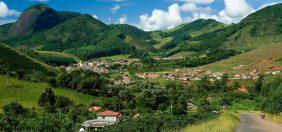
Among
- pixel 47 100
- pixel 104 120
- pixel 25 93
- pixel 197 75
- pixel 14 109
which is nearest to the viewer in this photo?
pixel 104 120

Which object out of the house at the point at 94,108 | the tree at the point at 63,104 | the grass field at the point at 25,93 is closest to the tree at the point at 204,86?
the grass field at the point at 25,93

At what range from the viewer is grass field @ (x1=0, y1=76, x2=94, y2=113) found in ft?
303

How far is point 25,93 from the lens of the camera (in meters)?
98.4

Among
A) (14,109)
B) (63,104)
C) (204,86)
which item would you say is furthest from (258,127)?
(204,86)

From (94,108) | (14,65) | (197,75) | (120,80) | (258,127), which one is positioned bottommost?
(94,108)

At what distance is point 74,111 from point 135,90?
51.1 meters

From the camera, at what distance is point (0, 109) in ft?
274

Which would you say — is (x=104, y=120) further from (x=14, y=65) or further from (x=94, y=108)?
(x=14, y=65)

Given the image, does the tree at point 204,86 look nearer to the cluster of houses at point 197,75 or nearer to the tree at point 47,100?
the cluster of houses at point 197,75

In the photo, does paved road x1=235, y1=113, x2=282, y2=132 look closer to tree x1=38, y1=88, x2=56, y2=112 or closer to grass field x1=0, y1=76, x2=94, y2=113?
tree x1=38, y1=88, x2=56, y2=112

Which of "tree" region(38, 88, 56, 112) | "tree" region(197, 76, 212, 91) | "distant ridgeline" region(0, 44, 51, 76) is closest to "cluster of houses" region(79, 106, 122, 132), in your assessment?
"tree" region(38, 88, 56, 112)

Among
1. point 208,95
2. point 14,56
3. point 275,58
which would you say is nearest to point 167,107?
→ point 208,95

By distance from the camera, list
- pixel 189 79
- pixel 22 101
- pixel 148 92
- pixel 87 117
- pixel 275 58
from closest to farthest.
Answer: pixel 87 117
pixel 22 101
pixel 148 92
pixel 189 79
pixel 275 58

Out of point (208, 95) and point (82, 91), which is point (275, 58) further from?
point (82, 91)
